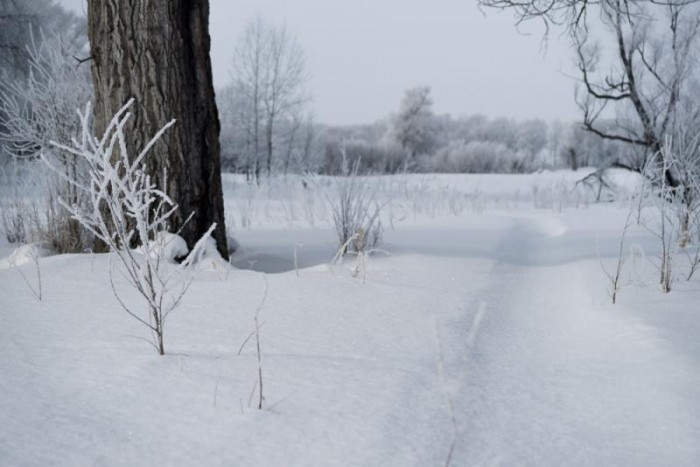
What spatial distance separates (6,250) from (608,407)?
12.8 ft

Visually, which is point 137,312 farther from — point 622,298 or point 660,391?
point 622,298

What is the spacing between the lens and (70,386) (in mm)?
1061

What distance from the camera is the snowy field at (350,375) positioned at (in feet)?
2.96

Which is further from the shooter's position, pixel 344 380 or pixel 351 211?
pixel 351 211

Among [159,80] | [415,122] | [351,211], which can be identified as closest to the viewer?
[159,80]

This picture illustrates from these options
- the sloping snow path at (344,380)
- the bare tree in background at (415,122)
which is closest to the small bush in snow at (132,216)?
the sloping snow path at (344,380)

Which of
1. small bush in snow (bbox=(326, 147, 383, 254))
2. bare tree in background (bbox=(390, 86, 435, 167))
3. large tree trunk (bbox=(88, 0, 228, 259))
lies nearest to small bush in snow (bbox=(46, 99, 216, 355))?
large tree trunk (bbox=(88, 0, 228, 259))

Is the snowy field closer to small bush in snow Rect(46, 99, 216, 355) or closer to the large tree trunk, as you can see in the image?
small bush in snow Rect(46, 99, 216, 355)

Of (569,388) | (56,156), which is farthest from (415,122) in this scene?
(569,388)

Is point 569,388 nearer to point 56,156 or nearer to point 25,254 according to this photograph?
point 25,254

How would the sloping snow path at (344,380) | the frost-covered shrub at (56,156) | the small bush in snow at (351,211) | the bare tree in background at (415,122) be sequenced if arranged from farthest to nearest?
1. the bare tree in background at (415,122)
2. the frost-covered shrub at (56,156)
3. the small bush in snow at (351,211)
4. the sloping snow path at (344,380)

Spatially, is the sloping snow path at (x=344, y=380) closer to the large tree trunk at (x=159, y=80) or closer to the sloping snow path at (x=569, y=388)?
the sloping snow path at (x=569, y=388)

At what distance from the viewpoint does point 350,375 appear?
1190 millimetres

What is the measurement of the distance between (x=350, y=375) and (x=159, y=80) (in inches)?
82.5
